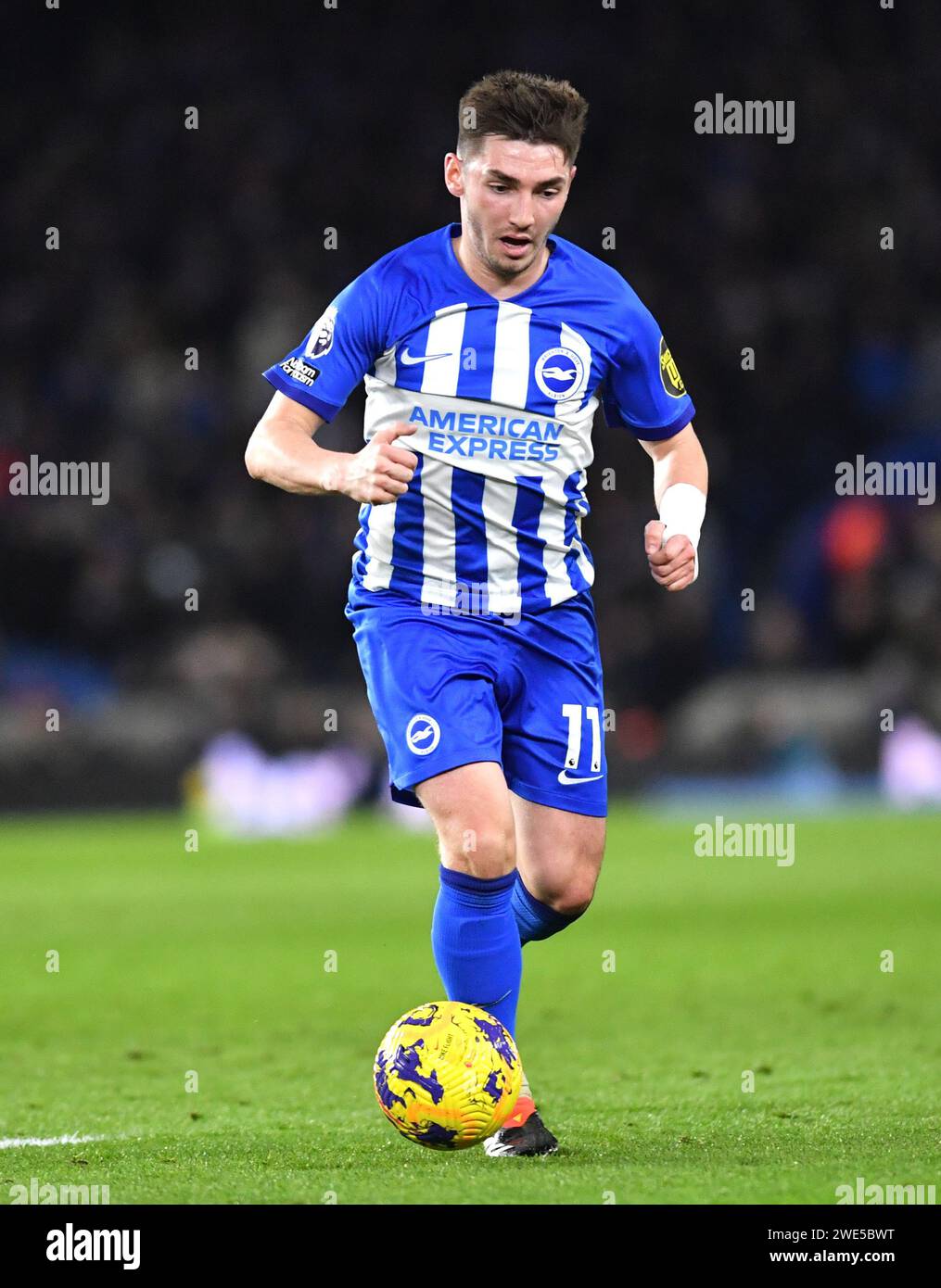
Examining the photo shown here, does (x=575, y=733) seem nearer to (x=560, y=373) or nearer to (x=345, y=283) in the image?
(x=560, y=373)

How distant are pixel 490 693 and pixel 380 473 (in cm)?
73

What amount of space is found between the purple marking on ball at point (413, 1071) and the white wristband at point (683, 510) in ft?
4.63

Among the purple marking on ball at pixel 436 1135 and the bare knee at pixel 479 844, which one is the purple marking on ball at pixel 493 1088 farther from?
the bare knee at pixel 479 844

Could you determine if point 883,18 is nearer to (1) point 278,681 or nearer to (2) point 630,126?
(2) point 630,126

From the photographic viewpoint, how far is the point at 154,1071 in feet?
18.9

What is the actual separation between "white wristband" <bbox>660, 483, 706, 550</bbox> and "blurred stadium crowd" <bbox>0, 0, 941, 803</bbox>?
996cm

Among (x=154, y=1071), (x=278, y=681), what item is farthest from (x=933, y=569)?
(x=154, y=1071)

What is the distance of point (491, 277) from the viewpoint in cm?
470

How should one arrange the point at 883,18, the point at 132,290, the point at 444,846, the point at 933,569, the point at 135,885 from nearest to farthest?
the point at 444,846
the point at 135,885
the point at 933,569
the point at 132,290
the point at 883,18

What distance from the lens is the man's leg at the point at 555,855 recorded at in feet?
15.7

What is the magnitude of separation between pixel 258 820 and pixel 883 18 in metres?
10.6
